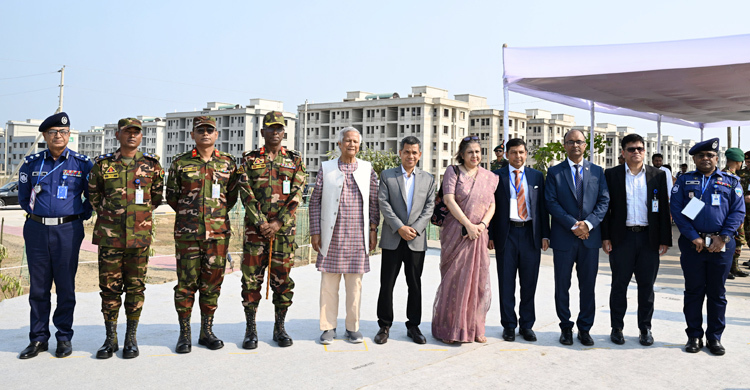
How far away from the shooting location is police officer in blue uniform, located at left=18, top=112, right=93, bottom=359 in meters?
4.40

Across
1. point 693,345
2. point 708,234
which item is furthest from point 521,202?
point 693,345

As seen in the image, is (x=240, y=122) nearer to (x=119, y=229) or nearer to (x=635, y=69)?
(x=635, y=69)

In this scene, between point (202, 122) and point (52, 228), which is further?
point (202, 122)

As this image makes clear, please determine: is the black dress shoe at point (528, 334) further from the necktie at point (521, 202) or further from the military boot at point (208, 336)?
the military boot at point (208, 336)

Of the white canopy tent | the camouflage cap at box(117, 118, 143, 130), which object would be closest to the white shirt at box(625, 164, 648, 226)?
the white canopy tent

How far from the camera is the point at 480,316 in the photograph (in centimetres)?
501

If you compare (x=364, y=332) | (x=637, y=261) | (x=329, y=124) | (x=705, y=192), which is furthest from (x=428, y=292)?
(x=329, y=124)

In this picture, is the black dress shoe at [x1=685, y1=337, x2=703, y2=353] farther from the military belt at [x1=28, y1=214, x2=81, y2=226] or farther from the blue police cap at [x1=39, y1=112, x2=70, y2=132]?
the blue police cap at [x1=39, y1=112, x2=70, y2=132]

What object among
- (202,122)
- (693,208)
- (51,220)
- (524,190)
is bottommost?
(51,220)

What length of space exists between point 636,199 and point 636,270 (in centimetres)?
59

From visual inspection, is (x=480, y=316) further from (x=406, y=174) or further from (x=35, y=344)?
(x=35, y=344)

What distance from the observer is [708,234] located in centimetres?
483

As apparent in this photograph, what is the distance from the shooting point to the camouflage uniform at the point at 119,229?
4.41 meters

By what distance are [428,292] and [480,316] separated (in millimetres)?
2329
